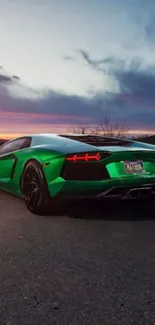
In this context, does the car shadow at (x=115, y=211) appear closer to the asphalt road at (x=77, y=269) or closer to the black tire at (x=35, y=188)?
the asphalt road at (x=77, y=269)

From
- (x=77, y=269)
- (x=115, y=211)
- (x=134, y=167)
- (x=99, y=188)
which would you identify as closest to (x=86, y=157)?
(x=99, y=188)

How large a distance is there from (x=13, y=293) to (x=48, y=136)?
12.9ft

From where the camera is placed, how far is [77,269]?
3.70m

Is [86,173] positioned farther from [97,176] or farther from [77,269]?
[77,269]

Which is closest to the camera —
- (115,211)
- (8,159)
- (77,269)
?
(77,269)

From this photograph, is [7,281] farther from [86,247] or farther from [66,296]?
[86,247]

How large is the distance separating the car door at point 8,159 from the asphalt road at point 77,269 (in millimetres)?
1166

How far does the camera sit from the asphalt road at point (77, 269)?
284 cm

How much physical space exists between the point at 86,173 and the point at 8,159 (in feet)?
6.46

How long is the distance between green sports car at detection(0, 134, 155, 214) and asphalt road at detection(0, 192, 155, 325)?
0.34 meters

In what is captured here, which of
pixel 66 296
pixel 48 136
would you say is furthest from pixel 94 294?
pixel 48 136

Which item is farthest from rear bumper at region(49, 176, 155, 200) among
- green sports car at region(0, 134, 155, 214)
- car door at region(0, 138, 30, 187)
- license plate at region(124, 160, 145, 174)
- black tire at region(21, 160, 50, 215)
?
car door at region(0, 138, 30, 187)

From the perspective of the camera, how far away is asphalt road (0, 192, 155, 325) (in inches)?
112

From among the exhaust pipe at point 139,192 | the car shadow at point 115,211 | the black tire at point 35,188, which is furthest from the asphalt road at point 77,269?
the exhaust pipe at point 139,192
